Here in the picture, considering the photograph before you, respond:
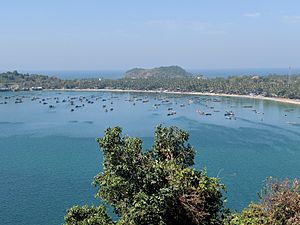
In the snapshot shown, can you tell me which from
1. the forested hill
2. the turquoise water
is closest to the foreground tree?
the turquoise water

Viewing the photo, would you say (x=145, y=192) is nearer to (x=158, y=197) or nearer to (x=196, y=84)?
(x=158, y=197)

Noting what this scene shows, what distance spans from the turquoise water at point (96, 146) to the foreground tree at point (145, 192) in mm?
3570

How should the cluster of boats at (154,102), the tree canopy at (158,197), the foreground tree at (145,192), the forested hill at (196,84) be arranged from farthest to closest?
the forested hill at (196,84) → the cluster of boats at (154,102) → the tree canopy at (158,197) → the foreground tree at (145,192)

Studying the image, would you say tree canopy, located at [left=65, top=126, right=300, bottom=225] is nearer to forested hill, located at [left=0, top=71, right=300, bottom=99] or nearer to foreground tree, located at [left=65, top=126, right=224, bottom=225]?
foreground tree, located at [left=65, top=126, right=224, bottom=225]

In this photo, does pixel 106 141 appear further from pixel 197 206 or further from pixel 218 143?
pixel 218 143

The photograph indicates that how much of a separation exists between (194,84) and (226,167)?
Answer: 3437 inches

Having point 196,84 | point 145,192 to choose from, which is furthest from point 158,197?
point 196,84

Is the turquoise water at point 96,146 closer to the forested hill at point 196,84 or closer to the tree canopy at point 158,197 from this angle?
the tree canopy at point 158,197

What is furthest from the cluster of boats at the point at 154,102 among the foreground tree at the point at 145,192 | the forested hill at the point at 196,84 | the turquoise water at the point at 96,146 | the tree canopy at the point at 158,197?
the foreground tree at the point at 145,192

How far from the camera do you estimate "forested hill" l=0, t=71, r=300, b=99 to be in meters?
110

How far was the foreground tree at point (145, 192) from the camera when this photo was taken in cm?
1019

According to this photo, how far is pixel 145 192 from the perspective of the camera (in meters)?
10.7

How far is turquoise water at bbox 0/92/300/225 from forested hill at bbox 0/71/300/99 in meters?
12.5

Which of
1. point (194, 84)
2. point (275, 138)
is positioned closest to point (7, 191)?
point (275, 138)
